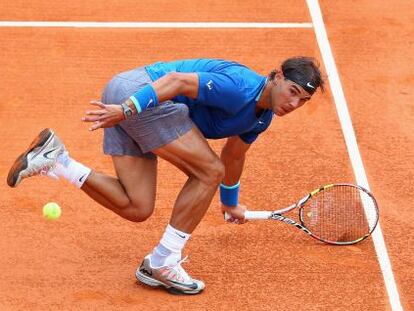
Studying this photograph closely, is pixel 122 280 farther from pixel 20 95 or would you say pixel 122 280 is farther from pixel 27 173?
pixel 20 95

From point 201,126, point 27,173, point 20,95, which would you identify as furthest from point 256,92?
point 20,95

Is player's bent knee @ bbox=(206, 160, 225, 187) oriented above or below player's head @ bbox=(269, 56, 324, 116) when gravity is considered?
below

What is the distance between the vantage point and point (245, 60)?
1009 centimetres

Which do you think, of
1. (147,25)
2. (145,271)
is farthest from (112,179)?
(147,25)

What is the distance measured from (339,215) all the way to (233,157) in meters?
0.94

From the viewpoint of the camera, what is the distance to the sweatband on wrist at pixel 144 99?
20.8 ft

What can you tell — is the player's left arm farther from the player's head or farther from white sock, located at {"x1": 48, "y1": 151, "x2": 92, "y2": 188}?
white sock, located at {"x1": 48, "y1": 151, "x2": 92, "y2": 188}

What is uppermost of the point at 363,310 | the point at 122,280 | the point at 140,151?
the point at 140,151

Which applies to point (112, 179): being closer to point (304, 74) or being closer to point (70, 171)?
point (70, 171)

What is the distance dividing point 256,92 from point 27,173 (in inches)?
59.9

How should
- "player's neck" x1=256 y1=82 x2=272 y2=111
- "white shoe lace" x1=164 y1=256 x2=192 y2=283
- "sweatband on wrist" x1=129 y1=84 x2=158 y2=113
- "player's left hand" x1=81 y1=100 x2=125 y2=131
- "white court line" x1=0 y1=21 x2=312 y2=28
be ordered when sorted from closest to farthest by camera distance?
"player's left hand" x1=81 y1=100 x2=125 y2=131
"sweatband on wrist" x1=129 y1=84 x2=158 y2=113
"player's neck" x1=256 y1=82 x2=272 y2=111
"white shoe lace" x1=164 y1=256 x2=192 y2=283
"white court line" x1=0 y1=21 x2=312 y2=28

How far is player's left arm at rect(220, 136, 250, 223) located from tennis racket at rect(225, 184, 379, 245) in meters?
0.33

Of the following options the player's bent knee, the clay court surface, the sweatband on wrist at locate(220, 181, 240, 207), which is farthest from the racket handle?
the player's bent knee

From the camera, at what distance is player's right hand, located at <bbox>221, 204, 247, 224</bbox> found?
7473mm
